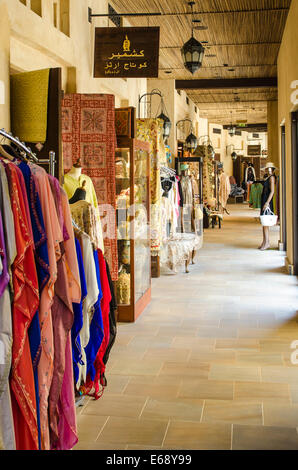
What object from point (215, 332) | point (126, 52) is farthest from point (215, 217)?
point (215, 332)

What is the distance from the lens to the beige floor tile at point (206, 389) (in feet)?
13.0

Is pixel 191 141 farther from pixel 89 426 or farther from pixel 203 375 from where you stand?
pixel 89 426

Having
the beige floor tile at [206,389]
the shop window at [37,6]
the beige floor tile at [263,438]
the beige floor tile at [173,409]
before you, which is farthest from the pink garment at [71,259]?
the shop window at [37,6]

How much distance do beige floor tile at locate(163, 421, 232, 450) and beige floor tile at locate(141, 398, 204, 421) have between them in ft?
0.32

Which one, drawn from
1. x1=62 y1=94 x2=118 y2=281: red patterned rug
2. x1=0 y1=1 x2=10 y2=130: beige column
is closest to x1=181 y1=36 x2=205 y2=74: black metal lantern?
x1=62 y1=94 x2=118 y2=281: red patterned rug

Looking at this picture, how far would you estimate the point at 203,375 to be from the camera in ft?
14.4

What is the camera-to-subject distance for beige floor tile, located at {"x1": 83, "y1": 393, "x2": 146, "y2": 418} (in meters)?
3.68

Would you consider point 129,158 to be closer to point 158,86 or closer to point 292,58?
point 292,58

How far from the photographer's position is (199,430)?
3.39m

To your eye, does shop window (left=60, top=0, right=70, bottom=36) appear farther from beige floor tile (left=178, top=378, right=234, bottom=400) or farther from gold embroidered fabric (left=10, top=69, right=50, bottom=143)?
beige floor tile (left=178, top=378, right=234, bottom=400)

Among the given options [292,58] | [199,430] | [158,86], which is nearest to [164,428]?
[199,430]

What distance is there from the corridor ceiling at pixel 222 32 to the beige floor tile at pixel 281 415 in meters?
6.51

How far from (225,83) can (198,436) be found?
1297 cm

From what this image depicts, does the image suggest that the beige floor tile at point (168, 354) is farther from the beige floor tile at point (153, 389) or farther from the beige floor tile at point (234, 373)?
the beige floor tile at point (153, 389)
